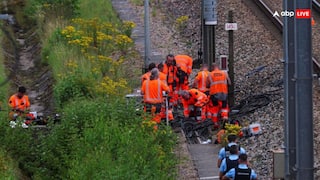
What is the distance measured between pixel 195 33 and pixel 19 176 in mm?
12995

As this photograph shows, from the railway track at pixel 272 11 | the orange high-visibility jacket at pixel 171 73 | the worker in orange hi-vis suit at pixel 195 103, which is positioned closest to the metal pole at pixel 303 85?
the worker in orange hi-vis suit at pixel 195 103

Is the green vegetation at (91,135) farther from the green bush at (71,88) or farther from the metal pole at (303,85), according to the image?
the metal pole at (303,85)

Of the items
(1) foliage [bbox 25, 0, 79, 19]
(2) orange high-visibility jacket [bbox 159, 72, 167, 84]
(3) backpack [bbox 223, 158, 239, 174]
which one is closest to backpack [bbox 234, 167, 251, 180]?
(3) backpack [bbox 223, 158, 239, 174]

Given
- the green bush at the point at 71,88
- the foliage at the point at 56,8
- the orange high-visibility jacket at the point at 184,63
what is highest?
the foliage at the point at 56,8

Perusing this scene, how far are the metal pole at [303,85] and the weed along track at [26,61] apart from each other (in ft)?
38.4

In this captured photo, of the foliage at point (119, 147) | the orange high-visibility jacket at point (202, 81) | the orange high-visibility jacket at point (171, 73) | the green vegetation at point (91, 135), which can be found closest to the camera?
the foliage at point (119, 147)

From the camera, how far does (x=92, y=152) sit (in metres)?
12.7

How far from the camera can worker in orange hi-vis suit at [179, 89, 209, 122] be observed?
18.0 meters

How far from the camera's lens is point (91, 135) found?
43.8 ft

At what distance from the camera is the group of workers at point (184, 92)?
16953 millimetres

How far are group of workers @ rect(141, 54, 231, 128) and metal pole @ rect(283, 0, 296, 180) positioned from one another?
6.19m

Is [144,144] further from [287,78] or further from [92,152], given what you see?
[287,78]

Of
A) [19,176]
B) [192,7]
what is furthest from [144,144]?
[192,7]

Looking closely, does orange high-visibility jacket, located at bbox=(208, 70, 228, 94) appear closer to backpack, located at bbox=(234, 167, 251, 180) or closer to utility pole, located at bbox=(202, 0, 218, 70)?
utility pole, located at bbox=(202, 0, 218, 70)
